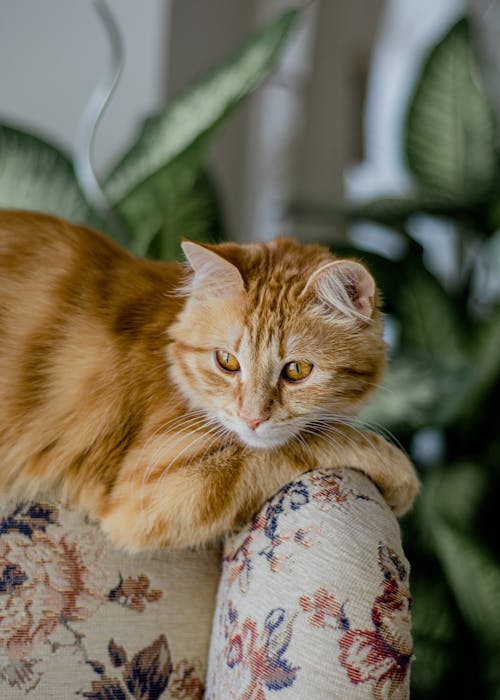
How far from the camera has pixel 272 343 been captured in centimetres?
81

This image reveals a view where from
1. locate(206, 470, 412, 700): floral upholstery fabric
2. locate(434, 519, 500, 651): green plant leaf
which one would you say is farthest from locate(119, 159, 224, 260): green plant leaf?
locate(434, 519, 500, 651): green plant leaf

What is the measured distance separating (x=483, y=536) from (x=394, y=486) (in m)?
0.80

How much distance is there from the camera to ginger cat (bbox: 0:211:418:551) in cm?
80

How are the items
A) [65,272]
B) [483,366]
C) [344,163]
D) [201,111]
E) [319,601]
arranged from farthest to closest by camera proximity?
[344,163] → [483,366] → [201,111] → [65,272] → [319,601]

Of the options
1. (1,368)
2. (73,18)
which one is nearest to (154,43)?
(73,18)

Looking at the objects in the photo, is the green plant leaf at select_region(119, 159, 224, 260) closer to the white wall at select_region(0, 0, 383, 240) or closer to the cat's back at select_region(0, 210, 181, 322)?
the cat's back at select_region(0, 210, 181, 322)

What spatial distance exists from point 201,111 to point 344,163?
1.17 m

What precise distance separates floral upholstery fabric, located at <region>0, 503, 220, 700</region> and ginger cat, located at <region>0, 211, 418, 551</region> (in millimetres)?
50

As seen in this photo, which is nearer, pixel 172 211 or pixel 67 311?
pixel 67 311

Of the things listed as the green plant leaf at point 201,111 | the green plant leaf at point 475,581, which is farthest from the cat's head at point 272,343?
the green plant leaf at point 475,581

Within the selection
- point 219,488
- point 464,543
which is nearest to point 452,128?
point 464,543

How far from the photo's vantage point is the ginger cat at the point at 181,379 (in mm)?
797

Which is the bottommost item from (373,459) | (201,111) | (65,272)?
(373,459)

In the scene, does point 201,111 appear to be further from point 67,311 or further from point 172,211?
point 67,311
